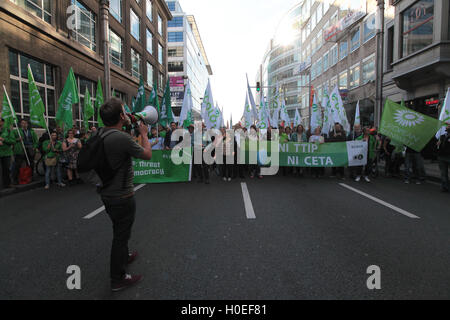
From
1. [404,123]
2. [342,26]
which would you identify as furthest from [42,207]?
[342,26]

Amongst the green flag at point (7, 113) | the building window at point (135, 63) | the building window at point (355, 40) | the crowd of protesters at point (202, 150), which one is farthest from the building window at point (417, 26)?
the building window at point (135, 63)

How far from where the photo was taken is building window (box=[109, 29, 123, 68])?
70.8ft

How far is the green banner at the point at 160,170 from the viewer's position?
8.45 m

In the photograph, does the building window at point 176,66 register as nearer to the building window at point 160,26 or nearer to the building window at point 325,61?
the building window at point 160,26

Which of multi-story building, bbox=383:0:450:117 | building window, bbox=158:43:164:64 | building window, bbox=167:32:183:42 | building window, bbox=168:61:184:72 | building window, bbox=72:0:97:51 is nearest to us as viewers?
multi-story building, bbox=383:0:450:117

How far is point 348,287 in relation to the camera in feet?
9.07

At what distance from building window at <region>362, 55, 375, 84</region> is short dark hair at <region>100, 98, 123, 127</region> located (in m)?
24.9

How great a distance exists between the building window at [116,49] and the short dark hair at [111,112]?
70.5 feet

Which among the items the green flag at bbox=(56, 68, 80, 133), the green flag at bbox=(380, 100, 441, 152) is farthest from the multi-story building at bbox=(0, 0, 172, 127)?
the green flag at bbox=(380, 100, 441, 152)

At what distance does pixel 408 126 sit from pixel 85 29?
18620 millimetres

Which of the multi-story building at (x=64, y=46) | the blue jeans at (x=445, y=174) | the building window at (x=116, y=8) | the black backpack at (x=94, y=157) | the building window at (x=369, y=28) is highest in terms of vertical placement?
the building window at (x=116, y=8)

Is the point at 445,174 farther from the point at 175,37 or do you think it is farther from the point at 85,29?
the point at 175,37

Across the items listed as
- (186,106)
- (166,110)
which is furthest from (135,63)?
(186,106)

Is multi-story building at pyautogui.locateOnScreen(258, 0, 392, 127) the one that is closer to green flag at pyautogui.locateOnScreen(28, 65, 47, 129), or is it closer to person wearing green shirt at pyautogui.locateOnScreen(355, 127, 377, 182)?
person wearing green shirt at pyautogui.locateOnScreen(355, 127, 377, 182)
